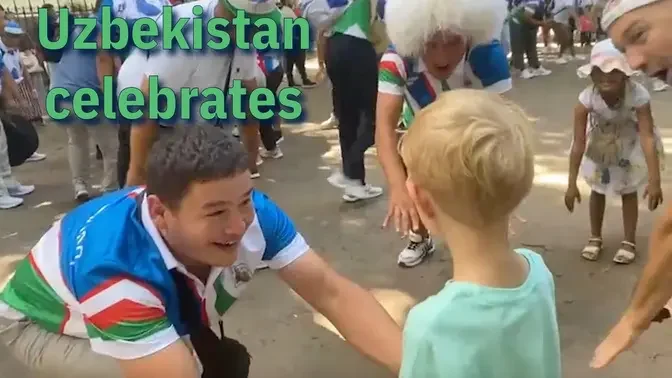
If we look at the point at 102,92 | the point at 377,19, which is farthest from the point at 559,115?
the point at 102,92

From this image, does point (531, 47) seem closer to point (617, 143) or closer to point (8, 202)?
point (617, 143)

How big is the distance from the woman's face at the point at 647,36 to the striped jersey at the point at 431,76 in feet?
3.79

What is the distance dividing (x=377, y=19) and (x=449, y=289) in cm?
303

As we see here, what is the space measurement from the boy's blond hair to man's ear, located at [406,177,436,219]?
0.06ft

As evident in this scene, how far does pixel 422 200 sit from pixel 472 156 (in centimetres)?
15

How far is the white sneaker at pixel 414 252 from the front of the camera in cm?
338

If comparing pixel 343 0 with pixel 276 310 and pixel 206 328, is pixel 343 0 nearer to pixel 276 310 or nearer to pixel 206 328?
pixel 276 310

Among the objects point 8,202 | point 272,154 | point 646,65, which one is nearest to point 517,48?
point 272,154

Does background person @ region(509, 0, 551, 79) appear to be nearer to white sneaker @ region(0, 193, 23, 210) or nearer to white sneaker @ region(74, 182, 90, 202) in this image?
white sneaker @ region(74, 182, 90, 202)

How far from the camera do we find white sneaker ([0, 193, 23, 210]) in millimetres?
4547

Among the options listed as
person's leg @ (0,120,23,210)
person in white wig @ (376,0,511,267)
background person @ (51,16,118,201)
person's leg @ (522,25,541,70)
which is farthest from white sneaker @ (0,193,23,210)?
person's leg @ (522,25,541,70)

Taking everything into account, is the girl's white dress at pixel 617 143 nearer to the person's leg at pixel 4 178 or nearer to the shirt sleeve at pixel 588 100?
the shirt sleeve at pixel 588 100

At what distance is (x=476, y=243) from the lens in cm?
126

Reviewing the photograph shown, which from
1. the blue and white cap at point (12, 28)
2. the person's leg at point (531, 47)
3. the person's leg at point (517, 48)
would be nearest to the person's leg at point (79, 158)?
the blue and white cap at point (12, 28)
